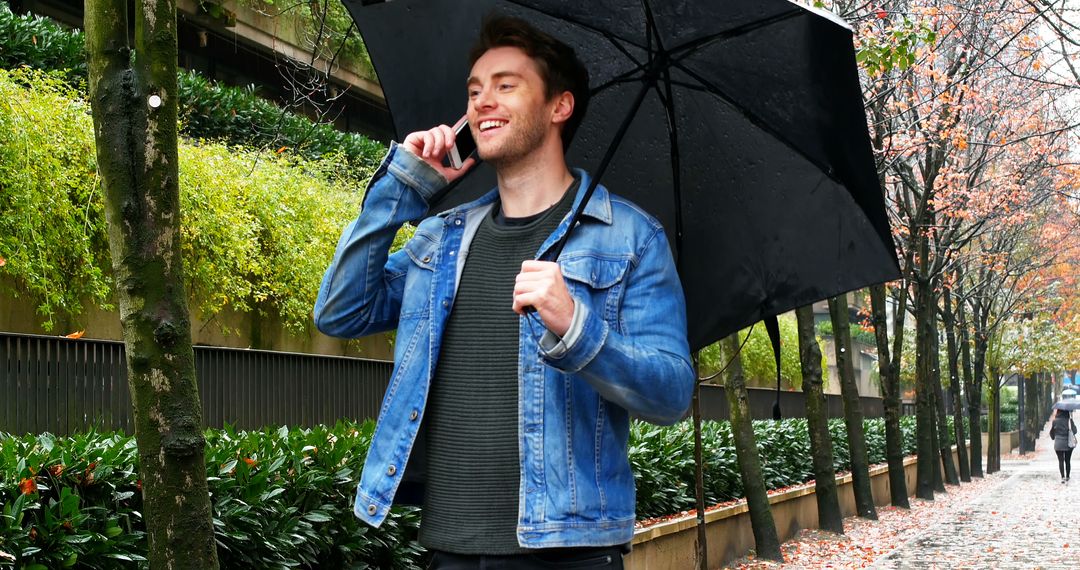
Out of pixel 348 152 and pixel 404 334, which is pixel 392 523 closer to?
pixel 404 334

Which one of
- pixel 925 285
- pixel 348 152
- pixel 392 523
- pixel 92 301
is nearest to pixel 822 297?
pixel 392 523

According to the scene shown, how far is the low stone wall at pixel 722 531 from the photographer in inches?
361

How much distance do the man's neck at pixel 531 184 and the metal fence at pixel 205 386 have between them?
4208mm

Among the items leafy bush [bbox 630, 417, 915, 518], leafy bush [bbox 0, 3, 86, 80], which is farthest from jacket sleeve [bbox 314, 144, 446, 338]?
leafy bush [bbox 0, 3, 86, 80]

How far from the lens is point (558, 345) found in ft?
7.93

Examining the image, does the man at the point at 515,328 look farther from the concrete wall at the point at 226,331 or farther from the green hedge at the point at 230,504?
the concrete wall at the point at 226,331

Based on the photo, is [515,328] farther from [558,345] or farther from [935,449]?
[935,449]

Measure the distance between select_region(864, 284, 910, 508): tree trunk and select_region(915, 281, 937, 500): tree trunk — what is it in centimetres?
217

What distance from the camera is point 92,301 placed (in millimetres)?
10773

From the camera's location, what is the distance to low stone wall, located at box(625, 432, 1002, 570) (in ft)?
30.1

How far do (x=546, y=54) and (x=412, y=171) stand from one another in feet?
1.50

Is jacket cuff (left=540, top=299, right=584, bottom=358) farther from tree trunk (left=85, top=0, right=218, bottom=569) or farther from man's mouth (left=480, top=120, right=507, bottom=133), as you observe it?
tree trunk (left=85, top=0, right=218, bottom=569)

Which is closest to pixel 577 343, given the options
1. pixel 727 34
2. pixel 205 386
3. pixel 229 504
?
pixel 727 34

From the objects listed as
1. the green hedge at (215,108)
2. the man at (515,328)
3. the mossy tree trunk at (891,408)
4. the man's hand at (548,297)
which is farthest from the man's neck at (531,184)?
the mossy tree trunk at (891,408)
